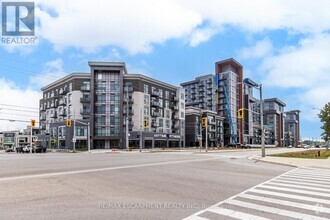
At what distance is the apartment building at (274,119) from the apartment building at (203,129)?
197ft

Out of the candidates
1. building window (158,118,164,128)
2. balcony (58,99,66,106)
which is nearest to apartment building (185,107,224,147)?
building window (158,118,164,128)

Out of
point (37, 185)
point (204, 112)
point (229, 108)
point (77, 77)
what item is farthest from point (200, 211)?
point (229, 108)

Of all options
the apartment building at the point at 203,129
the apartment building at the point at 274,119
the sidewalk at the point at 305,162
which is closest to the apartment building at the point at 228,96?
the apartment building at the point at 203,129

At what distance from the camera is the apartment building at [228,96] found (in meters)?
132

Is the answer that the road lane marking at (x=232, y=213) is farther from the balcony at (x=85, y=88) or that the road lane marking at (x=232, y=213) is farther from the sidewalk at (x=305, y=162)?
the balcony at (x=85, y=88)

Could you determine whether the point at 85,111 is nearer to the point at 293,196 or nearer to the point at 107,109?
the point at 107,109

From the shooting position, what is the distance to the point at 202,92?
139 meters

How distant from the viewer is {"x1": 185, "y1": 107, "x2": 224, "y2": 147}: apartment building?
10969cm

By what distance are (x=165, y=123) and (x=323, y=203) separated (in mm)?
88628

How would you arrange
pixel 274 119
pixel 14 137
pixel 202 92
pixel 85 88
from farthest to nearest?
pixel 274 119, pixel 14 137, pixel 202 92, pixel 85 88

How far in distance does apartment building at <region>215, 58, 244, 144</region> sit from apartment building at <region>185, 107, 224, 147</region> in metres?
8.14

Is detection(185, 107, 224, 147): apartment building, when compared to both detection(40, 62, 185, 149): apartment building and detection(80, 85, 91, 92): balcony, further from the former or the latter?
detection(80, 85, 91, 92): balcony

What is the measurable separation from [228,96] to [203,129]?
94.6 feet

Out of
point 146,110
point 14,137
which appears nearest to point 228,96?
point 146,110
